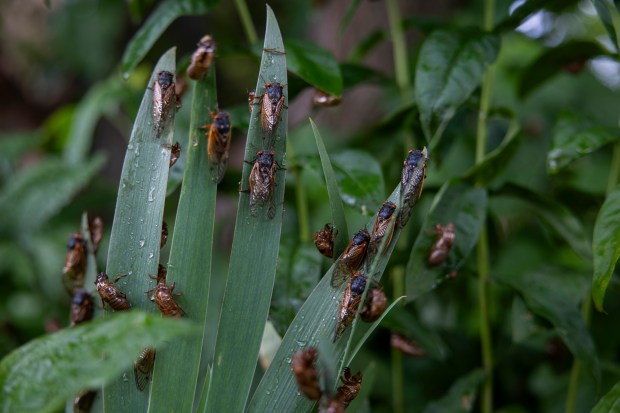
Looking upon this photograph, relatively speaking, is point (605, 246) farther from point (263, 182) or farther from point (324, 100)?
point (324, 100)

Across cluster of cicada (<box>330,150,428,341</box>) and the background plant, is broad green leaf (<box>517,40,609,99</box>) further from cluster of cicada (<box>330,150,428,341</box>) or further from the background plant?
cluster of cicada (<box>330,150,428,341</box>)

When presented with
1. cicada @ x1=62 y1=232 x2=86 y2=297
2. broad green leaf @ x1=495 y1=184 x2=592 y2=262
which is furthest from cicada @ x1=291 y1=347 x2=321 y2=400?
broad green leaf @ x1=495 y1=184 x2=592 y2=262

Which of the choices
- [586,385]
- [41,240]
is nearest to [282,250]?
[586,385]

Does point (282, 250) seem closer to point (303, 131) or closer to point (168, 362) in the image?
point (168, 362)

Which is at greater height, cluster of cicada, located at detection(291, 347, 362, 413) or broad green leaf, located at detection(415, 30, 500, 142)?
broad green leaf, located at detection(415, 30, 500, 142)

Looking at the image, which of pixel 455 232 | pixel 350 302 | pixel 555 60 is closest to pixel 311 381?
pixel 350 302

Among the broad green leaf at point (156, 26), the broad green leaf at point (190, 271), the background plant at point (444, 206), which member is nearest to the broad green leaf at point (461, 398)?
the background plant at point (444, 206)
